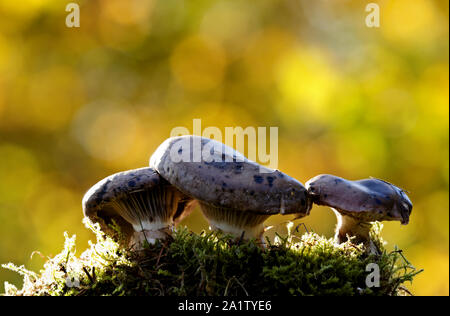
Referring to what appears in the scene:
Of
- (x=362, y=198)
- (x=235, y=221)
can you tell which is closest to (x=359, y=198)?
(x=362, y=198)

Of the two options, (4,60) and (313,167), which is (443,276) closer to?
(313,167)

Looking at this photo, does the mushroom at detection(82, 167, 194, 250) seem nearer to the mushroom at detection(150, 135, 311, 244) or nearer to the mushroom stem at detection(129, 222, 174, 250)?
the mushroom stem at detection(129, 222, 174, 250)

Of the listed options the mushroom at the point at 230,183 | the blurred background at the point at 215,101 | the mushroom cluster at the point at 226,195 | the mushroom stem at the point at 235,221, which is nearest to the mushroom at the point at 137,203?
the mushroom cluster at the point at 226,195

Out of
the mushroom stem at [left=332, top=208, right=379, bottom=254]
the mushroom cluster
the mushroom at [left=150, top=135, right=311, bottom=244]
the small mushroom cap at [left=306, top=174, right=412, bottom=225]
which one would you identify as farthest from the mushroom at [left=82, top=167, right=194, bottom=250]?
the mushroom stem at [left=332, top=208, right=379, bottom=254]

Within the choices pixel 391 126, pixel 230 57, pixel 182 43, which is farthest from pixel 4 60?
pixel 391 126

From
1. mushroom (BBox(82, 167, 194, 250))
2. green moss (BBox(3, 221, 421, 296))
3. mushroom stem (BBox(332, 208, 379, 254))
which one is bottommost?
green moss (BBox(3, 221, 421, 296))

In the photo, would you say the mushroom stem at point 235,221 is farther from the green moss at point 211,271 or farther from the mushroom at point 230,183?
the green moss at point 211,271

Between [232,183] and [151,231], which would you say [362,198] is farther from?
[151,231]
